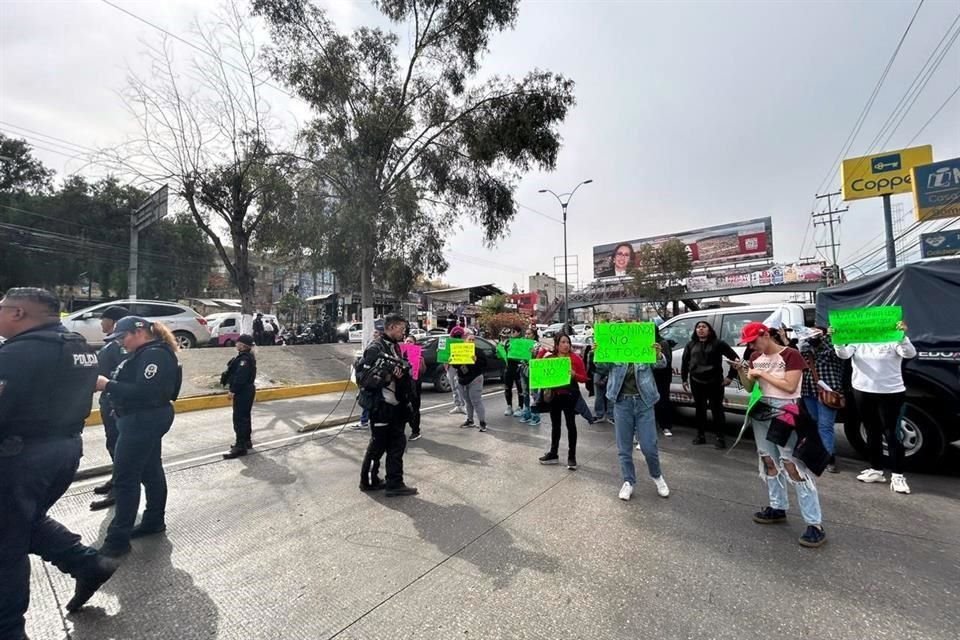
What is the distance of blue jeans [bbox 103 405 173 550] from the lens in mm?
3047

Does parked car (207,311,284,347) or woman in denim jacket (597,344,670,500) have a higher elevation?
parked car (207,311,284,347)

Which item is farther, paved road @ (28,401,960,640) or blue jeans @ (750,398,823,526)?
blue jeans @ (750,398,823,526)

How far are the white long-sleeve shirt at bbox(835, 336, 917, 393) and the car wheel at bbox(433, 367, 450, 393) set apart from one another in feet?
27.8

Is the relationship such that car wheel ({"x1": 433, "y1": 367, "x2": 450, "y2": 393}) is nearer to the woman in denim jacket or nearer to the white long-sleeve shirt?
the woman in denim jacket

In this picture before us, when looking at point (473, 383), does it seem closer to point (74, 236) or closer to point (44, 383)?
point (44, 383)

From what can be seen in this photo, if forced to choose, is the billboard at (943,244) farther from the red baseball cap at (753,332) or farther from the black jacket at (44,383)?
the black jacket at (44,383)

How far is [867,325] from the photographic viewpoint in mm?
4449

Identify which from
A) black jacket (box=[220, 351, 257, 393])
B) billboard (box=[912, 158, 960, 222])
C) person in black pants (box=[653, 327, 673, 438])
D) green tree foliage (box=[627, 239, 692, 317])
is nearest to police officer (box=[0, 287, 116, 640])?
black jacket (box=[220, 351, 257, 393])

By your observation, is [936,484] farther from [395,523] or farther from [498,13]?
[498,13]

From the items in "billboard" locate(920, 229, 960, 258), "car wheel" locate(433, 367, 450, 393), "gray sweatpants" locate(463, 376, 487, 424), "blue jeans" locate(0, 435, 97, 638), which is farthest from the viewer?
"billboard" locate(920, 229, 960, 258)

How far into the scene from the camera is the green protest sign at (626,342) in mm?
4105

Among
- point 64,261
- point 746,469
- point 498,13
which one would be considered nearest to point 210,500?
point 746,469

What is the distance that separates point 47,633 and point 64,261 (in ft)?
126

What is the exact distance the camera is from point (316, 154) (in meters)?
13.6
